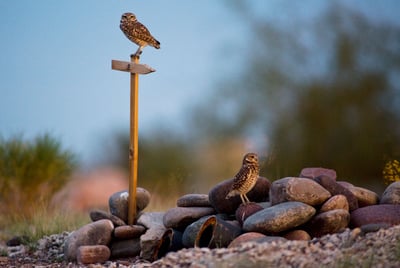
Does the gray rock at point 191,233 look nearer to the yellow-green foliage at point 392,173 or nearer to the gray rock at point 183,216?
the gray rock at point 183,216

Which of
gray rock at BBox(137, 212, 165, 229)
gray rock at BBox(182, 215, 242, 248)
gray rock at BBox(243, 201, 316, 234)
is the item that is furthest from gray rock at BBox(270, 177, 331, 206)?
gray rock at BBox(137, 212, 165, 229)

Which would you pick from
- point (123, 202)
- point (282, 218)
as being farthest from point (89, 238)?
point (282, 218)

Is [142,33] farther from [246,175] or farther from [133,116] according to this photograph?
[246,175]

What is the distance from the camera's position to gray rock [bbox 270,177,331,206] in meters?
6.09

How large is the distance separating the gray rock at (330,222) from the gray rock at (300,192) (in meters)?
0.20

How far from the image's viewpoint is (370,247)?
4703mm

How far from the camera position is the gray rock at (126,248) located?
23.5 ft

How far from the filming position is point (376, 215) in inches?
238

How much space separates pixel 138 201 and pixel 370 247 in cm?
365

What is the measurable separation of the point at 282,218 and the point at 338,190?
0.97m

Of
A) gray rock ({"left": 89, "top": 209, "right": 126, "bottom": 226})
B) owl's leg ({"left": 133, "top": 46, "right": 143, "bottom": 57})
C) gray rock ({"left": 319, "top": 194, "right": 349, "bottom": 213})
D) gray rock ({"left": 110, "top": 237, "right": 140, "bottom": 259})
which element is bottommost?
gray rock ({"left": 110, "top": 237, "right": 140, "bottom": 259})

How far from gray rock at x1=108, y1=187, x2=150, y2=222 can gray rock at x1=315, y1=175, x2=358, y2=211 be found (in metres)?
2.32

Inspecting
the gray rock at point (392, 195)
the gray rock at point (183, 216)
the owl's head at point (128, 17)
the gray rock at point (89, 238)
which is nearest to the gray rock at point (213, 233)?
the gray rock at point (183, 216)

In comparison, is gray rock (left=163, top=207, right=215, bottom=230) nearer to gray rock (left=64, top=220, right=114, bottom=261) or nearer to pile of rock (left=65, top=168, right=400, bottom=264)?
pile of rock (left=65, top=168, right=400, bottom=264)
